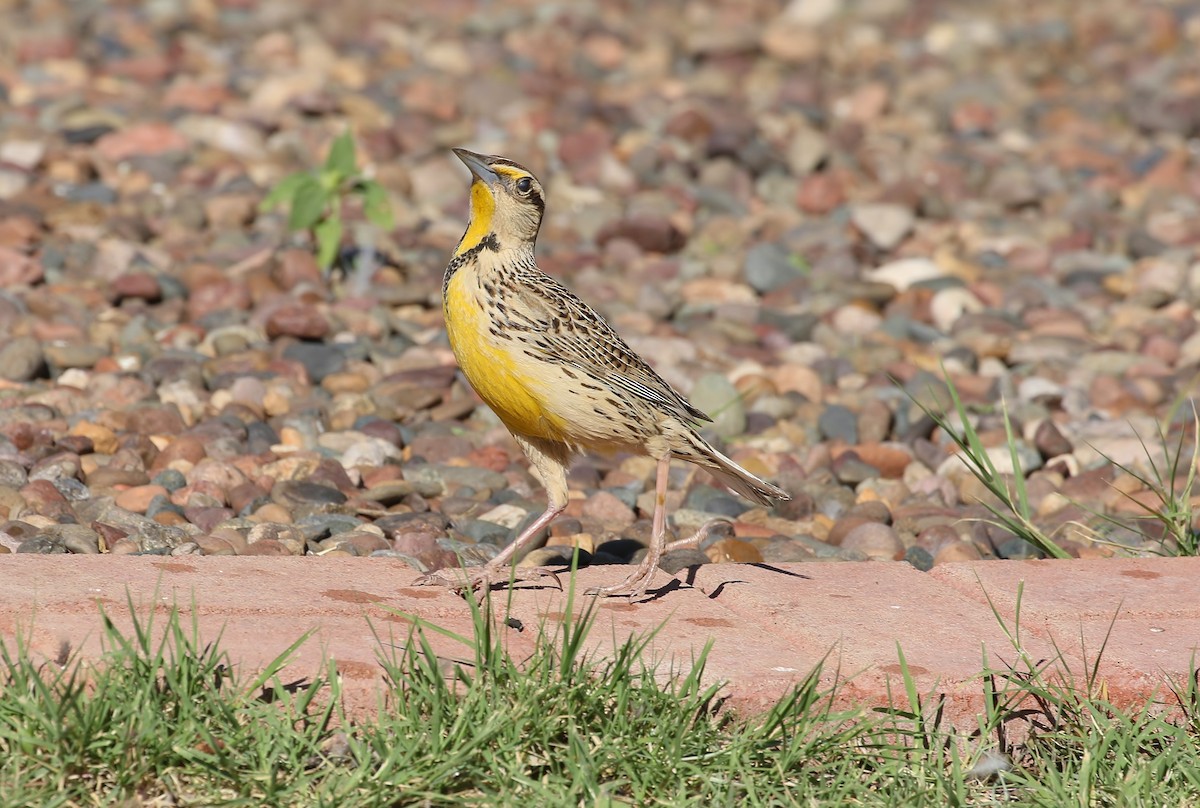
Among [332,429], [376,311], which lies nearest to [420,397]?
[332,429]

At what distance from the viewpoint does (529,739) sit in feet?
13.2

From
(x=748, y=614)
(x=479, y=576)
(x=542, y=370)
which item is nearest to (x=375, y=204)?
(x=542, y=370)

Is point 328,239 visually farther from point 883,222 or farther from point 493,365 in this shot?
point 493,365

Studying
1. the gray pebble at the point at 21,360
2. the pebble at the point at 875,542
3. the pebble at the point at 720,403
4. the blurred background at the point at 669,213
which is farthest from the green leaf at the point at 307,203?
the pebble at the point at 875,542

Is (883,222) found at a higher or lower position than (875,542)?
higher

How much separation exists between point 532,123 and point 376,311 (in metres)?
3.63

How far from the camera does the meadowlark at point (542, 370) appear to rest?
5277 mm

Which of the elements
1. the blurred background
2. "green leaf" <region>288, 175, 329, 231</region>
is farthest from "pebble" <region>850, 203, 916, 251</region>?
"green leaf" <region>288, 175, 329, 231</region>

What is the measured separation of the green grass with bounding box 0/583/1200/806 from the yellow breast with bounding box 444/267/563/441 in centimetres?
107

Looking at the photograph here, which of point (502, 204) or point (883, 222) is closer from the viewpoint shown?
point (502, 204)

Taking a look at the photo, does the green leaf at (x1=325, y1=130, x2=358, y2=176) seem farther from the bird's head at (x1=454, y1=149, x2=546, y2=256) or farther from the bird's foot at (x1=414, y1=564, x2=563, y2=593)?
the bird's foot at (x1=414, y1=564, x2=563, y2=593)

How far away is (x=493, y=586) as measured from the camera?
522 centimetres

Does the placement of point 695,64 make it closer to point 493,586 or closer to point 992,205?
point 992,205

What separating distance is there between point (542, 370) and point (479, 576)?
26.8 inches
